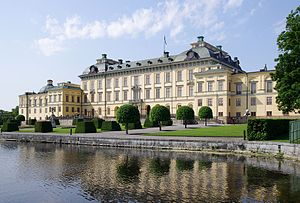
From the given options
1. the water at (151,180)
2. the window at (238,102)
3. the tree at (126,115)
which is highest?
the window at (238,102)

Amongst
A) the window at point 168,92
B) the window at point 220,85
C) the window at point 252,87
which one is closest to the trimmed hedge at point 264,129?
the window at point 252,87

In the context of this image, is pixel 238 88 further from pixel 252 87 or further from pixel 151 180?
pixel 151 180

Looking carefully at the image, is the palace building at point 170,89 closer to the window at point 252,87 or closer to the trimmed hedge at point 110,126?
the window at point 252,87

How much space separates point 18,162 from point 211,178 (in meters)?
11.0

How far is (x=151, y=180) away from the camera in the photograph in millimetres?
12133

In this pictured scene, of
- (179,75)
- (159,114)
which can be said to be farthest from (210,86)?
(159,114)

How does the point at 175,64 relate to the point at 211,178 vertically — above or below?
above

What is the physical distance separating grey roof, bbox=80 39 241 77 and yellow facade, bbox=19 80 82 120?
18.4 feet

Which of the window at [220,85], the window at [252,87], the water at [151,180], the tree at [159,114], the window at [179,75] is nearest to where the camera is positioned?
the water at [151,180]

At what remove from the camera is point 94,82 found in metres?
72.2

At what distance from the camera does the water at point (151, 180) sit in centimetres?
965

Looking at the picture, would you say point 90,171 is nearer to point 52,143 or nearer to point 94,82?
point 52,143

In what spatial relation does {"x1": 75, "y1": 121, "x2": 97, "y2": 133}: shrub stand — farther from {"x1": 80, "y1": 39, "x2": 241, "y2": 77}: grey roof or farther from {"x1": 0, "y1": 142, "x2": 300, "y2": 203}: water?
{"x1": 80, "y1": 39, "x2": 241, "y2": 77}: grey roof

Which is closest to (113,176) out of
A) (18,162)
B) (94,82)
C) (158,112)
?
(18,162)
